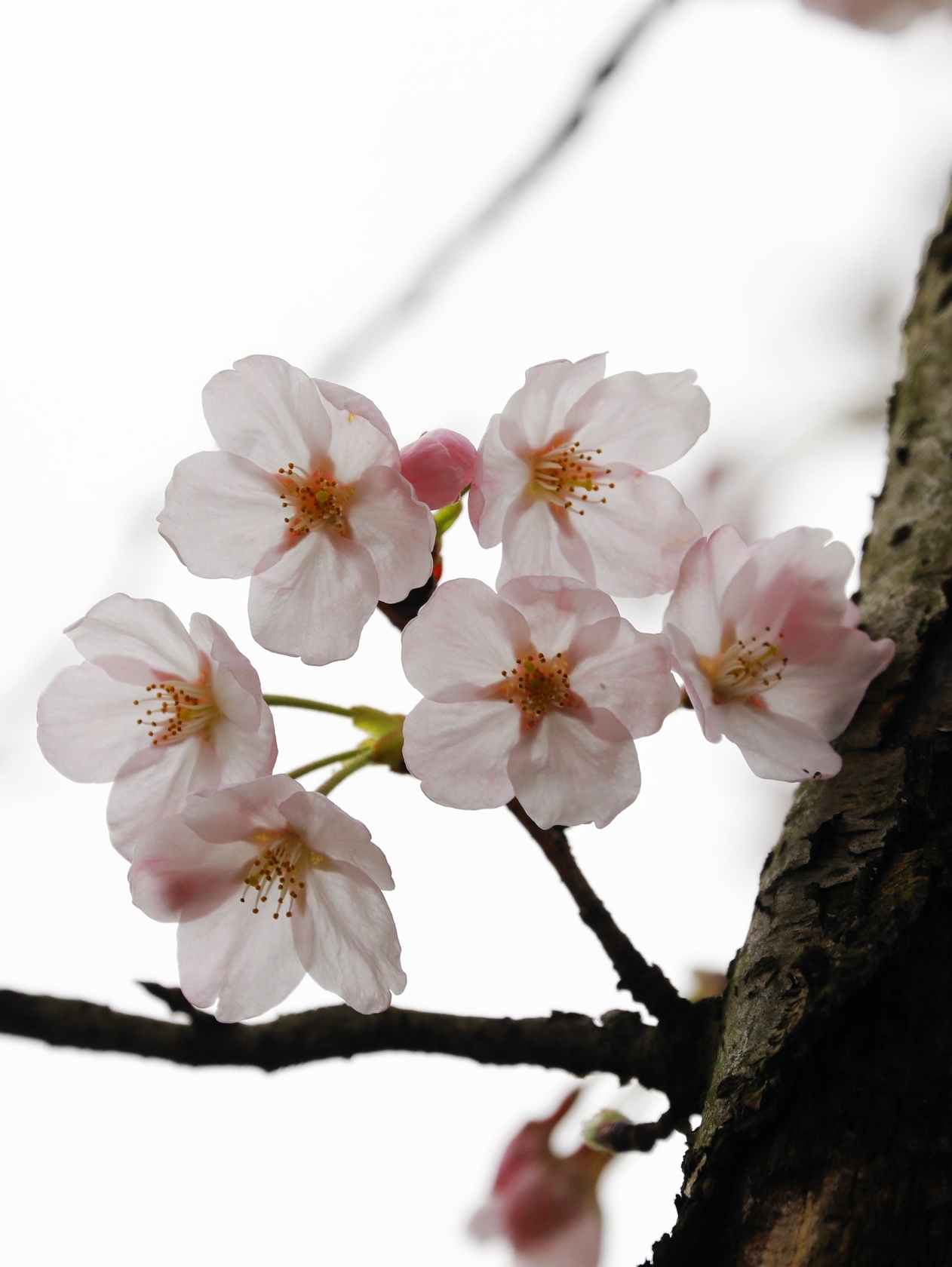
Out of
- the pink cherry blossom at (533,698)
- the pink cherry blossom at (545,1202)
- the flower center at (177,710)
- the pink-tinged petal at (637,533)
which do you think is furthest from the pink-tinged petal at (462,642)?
the pink cherry blossom at (545,1202)

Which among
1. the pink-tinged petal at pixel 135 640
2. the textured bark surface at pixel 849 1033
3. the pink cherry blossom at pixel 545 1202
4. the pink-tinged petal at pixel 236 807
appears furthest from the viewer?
the pink cherry blossom at pixel 545 1202

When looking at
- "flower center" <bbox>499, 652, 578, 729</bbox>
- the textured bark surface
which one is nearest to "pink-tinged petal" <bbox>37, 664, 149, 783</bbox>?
"flower center" <bbox>499, 652, 578, 729</bbox>

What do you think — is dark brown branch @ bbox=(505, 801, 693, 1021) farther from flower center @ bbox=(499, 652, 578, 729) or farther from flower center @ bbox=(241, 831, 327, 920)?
flower center @ bbox=(241, 831, 327, 920)

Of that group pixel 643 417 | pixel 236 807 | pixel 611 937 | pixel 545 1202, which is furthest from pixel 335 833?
pixel 545 1202

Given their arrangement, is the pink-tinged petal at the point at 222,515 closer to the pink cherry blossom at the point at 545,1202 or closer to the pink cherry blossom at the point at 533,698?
the pink cherry blossom at the point at 533,698

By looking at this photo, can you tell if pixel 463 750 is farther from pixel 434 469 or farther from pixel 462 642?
pixel 434 469

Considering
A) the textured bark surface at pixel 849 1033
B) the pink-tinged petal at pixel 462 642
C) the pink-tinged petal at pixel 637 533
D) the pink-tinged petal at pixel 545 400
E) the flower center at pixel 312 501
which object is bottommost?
the textured bark surface at pixel 849 1033

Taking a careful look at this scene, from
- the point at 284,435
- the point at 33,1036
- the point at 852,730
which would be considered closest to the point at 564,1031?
the point at 852,730
